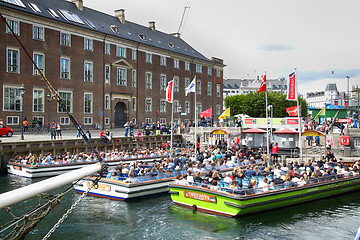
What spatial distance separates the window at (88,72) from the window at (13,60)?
9.54 metres

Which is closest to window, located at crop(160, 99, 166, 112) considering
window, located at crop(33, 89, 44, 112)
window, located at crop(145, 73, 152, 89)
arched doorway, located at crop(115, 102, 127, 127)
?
window, located at crop(145, 73, 152, 89)

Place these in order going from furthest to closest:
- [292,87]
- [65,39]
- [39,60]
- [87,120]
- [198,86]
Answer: [198,86] → [87,120] → [65,39] → [39,60] → [292,87]

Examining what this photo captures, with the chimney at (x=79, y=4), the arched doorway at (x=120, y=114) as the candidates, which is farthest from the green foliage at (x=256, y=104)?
the chimney at (x=79, y=4)

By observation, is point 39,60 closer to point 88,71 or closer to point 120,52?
point 88,71

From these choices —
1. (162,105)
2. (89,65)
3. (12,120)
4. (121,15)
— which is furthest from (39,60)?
(162,105)

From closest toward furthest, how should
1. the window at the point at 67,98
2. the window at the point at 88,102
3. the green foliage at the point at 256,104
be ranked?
the window at the point at 67,98 → the window at the point at 88,102 → the green foliage at the point at 256,104

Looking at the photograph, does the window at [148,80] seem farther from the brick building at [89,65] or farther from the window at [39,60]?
the window at [39,60]

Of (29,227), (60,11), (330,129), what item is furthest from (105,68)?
(29,227)

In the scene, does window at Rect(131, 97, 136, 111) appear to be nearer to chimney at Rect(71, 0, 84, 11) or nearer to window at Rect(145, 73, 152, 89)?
window at Rect(145, 73, 152, 89)

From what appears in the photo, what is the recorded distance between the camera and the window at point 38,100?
42.6 m

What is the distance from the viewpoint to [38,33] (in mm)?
42906

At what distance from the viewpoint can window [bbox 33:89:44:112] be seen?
4259 cm

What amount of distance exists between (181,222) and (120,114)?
4036 centimetres

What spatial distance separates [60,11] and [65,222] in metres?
37.5
